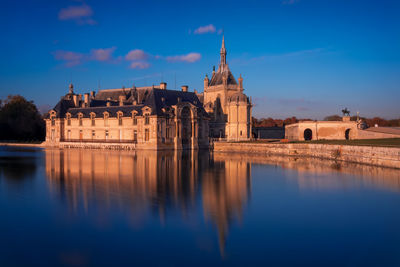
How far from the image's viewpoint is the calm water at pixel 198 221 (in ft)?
29.5

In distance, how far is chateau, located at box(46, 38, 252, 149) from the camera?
5209 centimetres

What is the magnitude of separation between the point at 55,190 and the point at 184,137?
37.5 metres

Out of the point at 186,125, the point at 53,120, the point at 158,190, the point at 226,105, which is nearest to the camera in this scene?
the point at 158,190

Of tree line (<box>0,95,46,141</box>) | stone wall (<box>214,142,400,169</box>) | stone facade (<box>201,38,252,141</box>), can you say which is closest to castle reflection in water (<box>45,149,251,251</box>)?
stone wall (<box>214,142,400,169</box>)

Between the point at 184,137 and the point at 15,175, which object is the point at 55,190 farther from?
the point at 184,137

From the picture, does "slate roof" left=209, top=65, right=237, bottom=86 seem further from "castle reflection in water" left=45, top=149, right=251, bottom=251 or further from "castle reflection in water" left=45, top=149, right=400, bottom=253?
"castle reflection in water" left=45, top=149, right=251, bottom=251

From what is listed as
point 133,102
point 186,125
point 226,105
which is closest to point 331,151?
point 186,125

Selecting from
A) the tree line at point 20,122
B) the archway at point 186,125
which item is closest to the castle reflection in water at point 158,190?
the archway at point 186,125

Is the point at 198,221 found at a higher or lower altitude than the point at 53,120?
lower

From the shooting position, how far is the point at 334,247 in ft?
31.6

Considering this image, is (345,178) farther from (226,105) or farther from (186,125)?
(226,105)

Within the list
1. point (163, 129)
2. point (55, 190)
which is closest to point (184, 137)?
point (163, 129)

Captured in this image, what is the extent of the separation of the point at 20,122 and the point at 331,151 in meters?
58.1

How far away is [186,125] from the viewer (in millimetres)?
54750
